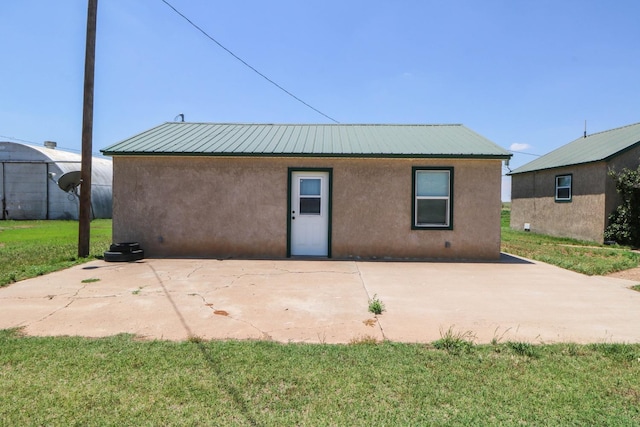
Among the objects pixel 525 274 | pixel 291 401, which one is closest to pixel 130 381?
pixel 291 401

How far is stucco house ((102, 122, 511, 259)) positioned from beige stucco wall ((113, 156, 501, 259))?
0.03 m

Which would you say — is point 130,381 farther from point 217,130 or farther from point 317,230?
point 217,130

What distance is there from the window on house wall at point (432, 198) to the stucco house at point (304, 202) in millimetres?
27

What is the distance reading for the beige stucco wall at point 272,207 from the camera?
9445 millimetres

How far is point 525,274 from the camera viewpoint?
303 inches

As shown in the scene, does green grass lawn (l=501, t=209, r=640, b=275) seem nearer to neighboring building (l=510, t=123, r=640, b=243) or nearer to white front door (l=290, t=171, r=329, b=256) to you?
neighboring building (l=510, t=123, r=640, b=243)

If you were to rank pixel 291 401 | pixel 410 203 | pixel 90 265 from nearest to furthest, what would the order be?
pixel 291 401 → pixel 90 265 → pixel 410 203

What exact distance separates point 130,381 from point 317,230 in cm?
696

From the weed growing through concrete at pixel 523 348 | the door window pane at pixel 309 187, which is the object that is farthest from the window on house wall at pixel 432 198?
the weed growing through concrete at pixel 523 348

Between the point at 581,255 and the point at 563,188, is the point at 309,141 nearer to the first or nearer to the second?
the point at 581,255

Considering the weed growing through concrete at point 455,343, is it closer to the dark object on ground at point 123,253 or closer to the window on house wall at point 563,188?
the dark object on ground at point 123,253

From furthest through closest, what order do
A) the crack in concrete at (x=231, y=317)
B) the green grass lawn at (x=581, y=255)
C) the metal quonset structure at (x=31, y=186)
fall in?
the metal quonset structure at (x=31, y=186), the green grass lawn at (x=581, y=255), the crack in concrete at (x=231, y=317)

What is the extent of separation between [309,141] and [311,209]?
2.12 m

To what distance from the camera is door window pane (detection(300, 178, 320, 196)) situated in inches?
379
